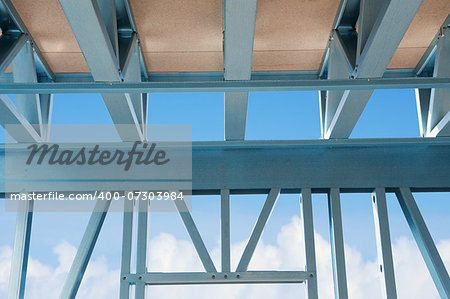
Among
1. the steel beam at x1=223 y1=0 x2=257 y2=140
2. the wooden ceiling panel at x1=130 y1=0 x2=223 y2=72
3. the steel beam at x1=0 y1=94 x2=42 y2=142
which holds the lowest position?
the steel beam at x1=223 y1=0 x2=257 y2=140

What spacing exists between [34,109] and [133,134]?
1.13m

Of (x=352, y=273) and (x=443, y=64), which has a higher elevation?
(x=443, y=64)

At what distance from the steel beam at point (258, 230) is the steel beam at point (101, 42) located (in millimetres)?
1769

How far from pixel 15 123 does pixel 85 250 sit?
5.24ft

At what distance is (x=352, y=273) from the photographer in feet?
19.2

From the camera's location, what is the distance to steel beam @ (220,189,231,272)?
5.87 m

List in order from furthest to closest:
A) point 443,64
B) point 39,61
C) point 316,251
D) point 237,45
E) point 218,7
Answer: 1. point 316,251
2. point 39,61
3. point 443,64
4. point 218,7
5. point 237,45

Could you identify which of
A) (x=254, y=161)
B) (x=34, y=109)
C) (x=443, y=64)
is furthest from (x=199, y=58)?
(x=443, y=64)

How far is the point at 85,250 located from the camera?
592 cm

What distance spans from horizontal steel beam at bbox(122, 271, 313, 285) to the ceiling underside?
2290mm

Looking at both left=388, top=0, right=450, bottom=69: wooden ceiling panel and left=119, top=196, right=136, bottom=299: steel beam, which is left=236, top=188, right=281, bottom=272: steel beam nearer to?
left=119, top=196, right=136, bottom=299: steel beam

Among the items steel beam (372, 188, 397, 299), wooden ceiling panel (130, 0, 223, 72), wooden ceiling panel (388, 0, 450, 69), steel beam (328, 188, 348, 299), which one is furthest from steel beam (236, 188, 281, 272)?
wooden ceiling panel (388, 0, 450, 69)

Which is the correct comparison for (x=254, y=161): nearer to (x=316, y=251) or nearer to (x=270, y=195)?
(x=270, y=195)

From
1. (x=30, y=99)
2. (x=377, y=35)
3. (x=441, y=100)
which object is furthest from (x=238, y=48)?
(x=30, y=99)
